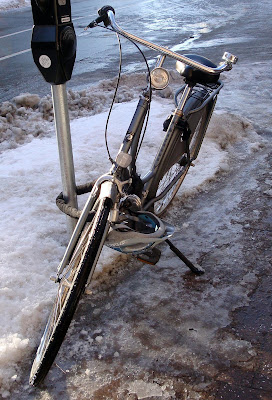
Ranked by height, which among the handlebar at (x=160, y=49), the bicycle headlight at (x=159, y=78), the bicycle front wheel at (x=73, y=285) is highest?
the handlebar at (x=160, y=49)

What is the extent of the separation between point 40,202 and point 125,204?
1.34 m

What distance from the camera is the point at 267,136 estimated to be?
5211mm

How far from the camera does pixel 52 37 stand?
7.34 feet

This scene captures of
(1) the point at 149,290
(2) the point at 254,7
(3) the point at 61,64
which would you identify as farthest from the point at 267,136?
(2) the point at 254,7

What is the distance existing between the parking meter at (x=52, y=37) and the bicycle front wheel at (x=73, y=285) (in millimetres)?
751

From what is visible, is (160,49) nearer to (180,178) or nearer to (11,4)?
(180,178)

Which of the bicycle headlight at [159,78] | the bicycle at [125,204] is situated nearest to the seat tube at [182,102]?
the bicycle at [125,204]

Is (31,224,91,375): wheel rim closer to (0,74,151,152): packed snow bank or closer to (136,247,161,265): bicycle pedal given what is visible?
(136,247,161,265): bicycle pedal

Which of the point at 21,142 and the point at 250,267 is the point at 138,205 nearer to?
the point at 250,267

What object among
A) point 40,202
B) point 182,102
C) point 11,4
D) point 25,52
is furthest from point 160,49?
point 11,4

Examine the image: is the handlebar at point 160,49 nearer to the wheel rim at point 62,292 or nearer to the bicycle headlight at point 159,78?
the bicycle headlight at point 159,78

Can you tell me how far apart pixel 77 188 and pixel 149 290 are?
78 cm

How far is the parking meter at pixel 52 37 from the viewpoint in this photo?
2207 millimetres

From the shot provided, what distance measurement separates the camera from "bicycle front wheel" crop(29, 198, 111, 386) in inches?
79.4
